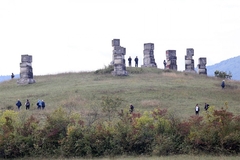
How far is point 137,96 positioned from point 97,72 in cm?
1363

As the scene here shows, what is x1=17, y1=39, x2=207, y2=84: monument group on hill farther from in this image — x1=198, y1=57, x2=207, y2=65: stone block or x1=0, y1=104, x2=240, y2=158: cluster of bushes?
x1=0, y1=104, x2=240, y2=158: cluster of bushes

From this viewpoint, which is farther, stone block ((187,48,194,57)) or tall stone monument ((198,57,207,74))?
stone block ((187,48,194,57))

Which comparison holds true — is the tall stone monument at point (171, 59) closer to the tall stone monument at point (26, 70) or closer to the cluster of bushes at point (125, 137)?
the tall stone monument at point (26, 70)

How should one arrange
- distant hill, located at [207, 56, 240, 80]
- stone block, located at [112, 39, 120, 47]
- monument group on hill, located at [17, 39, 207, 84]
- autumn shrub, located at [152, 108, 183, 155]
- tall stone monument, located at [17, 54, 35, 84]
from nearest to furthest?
autumn shrub, located at [152, 108, 183, 155] → tall stone monument, located at [17, 54, 35, 84] → monument group on hill, located at [17, 39, 207, 84] → stone block, located at [112, 39, 120, 47] → distant hill, located at [207, 56, 240, 80]

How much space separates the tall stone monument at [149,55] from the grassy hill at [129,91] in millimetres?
6450

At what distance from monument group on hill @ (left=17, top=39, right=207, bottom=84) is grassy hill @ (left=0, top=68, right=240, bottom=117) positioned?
3.67ft

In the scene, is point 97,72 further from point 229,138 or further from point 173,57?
point 229,138

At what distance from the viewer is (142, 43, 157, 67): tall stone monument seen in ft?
171

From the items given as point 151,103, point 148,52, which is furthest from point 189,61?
point 151,103

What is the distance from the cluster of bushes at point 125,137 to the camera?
18625 millimetres

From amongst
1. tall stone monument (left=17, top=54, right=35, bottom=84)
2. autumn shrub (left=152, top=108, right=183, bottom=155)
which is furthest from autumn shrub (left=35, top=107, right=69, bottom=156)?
tall stone monument (left=17, top=54, right=35, bottom=84)

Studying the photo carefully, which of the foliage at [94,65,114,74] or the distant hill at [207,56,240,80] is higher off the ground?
the distant hill at [207,56,240,80]

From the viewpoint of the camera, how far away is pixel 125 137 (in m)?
19.4

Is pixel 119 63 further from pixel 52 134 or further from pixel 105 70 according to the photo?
pixel 52 134
